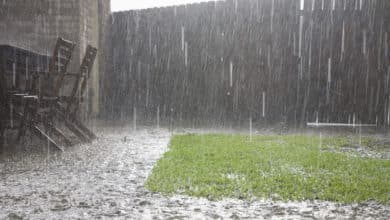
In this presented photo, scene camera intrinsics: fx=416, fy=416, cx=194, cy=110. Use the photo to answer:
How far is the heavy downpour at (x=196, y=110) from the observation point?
10.2ft

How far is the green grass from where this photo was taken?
320cm

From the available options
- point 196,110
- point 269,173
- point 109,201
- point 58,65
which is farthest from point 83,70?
point 196,110

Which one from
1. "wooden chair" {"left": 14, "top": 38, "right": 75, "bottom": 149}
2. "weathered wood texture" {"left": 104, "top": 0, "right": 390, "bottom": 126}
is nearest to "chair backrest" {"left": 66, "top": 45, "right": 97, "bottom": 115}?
"wooden chair" {"left": 14, "top": 38, "right": 75, "bottom": 149}

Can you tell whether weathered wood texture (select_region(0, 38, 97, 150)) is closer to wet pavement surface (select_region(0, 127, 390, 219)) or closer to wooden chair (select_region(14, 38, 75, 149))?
wooden chair (select_region(14, 38, 75, 149))

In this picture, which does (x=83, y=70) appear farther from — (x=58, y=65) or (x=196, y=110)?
(x=196, y=110)

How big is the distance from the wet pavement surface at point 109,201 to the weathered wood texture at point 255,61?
6.42 metres

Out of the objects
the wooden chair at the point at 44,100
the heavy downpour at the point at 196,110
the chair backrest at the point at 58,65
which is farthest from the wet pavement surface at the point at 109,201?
the chair backrest at the point at 58,65

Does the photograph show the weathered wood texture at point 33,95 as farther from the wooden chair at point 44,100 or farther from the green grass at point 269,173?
the green grass at point 269,173

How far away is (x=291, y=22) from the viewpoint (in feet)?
33.2

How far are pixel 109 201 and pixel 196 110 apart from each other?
849 centimetres

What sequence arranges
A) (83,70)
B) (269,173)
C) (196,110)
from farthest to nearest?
(196,110) < (83,70) < (269,173)

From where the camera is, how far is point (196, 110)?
37.4 feet

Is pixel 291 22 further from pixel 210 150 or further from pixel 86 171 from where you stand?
pixel 86 171

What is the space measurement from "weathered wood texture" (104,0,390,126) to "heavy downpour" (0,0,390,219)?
0.03 m
